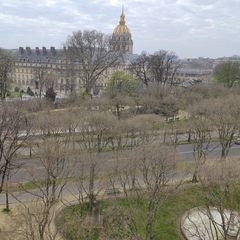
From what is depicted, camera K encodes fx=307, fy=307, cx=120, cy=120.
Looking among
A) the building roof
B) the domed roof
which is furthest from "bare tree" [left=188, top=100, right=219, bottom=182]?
the domed roof

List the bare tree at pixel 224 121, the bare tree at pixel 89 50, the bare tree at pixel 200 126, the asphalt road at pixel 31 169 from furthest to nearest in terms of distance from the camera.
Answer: the bare tree at pixel 89 50 → the bare tree at pixel 200 126 → the bare tree at pixel 224 121 → the asphalt road at pixel 31 169

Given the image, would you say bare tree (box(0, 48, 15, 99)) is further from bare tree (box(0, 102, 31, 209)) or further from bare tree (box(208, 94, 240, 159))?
bare tree (box(208, 94, 240, 159))

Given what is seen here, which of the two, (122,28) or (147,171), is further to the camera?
(122,28)

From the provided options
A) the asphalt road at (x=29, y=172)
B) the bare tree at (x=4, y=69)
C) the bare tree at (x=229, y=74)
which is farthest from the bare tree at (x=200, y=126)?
the bare tree at (x=229, y=74)

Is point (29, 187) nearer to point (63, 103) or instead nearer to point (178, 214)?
point (178, 214)

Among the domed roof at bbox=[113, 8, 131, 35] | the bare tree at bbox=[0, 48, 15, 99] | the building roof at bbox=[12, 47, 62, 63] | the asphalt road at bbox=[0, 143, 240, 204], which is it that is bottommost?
the asphalt road at bbox=[0, 143, 240, 204]

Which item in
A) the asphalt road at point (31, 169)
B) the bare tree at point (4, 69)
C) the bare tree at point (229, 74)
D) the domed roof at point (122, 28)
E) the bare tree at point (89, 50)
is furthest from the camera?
the domed roof at point (122, 28)

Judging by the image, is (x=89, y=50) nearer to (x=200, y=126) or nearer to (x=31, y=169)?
(x=200, y=126)

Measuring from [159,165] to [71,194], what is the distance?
7.99m

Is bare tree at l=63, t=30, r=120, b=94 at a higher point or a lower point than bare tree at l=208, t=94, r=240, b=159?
higher

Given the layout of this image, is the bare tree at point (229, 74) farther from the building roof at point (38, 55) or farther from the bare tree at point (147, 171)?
the bare tree at point (147, 171)

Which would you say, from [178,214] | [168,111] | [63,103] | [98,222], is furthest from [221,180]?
[63,103]

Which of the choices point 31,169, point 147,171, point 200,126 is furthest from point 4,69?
point 147,171

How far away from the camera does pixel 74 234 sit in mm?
16875
